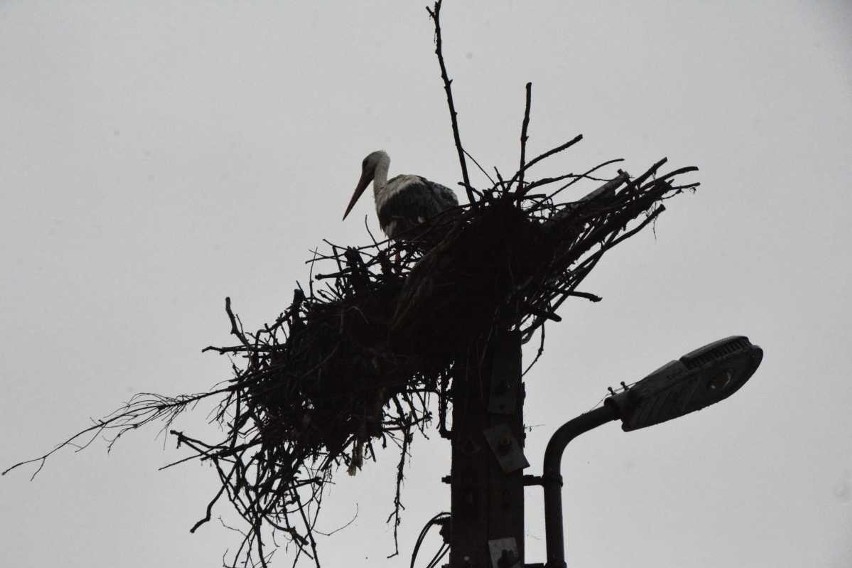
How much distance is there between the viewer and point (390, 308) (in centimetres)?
274

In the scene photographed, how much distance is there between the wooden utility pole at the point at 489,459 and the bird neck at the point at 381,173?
191 inches

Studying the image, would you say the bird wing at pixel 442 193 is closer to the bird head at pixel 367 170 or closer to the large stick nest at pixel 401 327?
the bird head at pixel 367 170

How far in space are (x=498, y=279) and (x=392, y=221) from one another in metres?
3.88

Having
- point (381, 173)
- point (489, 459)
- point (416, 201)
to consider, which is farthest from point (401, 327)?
point (381, 173)

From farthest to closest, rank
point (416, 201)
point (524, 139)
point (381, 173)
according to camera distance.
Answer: point (381, 173) → point (416, 201) → point (524, 139)

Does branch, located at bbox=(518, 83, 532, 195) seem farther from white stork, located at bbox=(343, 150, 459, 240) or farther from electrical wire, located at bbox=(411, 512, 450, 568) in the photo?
white stork, located at bbox=(343, 150, 459, 240)

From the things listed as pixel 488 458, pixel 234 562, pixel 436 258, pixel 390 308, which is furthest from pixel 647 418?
pixel 234 562

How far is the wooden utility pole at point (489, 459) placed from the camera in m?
2.17

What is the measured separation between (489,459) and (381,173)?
5335 millimetres

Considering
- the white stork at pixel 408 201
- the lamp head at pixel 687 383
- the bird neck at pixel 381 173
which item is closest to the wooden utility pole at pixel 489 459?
the lamp head at pixel 687 383

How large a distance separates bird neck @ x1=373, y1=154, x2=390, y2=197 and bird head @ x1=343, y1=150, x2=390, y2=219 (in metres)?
0.01

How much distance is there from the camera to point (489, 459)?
2.30 meters

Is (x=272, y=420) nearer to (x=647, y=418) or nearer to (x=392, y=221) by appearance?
(x=647, y=418)

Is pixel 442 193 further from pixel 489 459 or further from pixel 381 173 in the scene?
pixel 489 459
